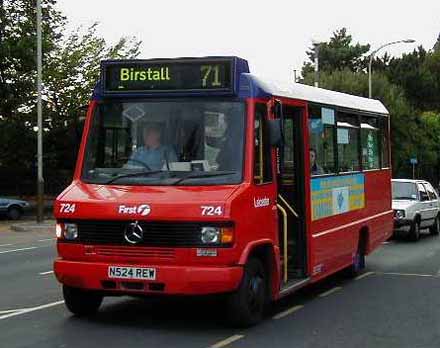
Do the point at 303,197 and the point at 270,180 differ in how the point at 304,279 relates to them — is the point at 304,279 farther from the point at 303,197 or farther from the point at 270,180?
the point at 270,180

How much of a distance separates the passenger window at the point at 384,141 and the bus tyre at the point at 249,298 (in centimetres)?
659

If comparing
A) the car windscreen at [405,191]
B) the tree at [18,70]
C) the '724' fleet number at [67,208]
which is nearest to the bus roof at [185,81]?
the '724' fleet number at [67,208]

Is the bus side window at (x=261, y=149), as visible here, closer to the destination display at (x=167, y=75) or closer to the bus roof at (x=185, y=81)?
the bus roof at (x=185, y=81)

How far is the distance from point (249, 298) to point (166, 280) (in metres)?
0.96

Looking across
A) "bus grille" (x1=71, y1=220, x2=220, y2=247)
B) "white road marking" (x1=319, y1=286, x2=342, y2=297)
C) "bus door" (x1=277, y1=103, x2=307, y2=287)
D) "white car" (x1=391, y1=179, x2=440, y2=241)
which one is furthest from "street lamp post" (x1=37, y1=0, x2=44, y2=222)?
"bus grille" (x1=71, y1=220, x2=220, y2=247)

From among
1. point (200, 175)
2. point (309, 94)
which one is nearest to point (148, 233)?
point (200, 175)

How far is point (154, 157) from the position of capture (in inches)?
322

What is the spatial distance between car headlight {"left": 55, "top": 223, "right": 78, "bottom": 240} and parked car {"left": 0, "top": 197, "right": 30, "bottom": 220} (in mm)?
24277

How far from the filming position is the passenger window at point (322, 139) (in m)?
9.95

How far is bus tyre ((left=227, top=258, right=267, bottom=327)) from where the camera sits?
774 cm

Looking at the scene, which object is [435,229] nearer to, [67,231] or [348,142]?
[348,142]

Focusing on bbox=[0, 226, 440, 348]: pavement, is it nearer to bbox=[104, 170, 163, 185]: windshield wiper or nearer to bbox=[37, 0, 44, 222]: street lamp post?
bbox=[104, 170, 163, 185]: windshield wiper

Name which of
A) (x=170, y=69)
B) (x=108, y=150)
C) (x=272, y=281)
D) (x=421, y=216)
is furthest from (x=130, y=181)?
(x=421, y=216)

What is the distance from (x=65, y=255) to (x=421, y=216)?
14.0 meters
